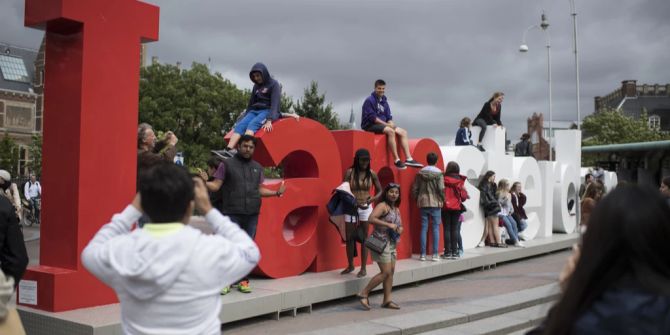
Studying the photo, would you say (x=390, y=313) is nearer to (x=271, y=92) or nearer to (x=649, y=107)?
(x=271, y=92)

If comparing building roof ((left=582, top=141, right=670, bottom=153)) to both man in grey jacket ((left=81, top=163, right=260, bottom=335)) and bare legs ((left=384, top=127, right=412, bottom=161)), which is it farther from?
man in grey jacket ((left=81, top=163, right=260, bottom=335))

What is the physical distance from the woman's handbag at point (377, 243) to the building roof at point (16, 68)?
6174 cm

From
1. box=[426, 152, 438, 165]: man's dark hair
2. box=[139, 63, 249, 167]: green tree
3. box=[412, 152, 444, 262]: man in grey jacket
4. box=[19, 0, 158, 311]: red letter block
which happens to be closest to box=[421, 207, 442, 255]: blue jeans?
box=[412, 152, 444, 262]: man in grey jacket

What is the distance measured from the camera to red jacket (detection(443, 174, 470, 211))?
36.8ft

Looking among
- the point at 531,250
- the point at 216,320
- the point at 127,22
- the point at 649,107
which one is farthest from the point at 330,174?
the point at 649,107

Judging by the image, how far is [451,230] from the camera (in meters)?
11.4

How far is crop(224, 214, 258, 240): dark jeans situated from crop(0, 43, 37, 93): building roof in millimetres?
61047

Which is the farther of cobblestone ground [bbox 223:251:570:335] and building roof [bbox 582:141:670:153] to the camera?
building roof [bbox 582:141:670:153]

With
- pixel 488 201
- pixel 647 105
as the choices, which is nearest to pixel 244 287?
pixel 488 201

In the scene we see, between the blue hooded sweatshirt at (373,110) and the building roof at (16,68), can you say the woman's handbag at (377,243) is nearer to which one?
the blue hooded sweatshirt at (373,110)

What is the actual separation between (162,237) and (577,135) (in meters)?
17.0

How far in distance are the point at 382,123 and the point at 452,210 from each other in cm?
197

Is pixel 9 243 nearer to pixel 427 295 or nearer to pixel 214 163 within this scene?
pixel 214 163

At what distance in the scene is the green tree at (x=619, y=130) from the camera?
162 feet
